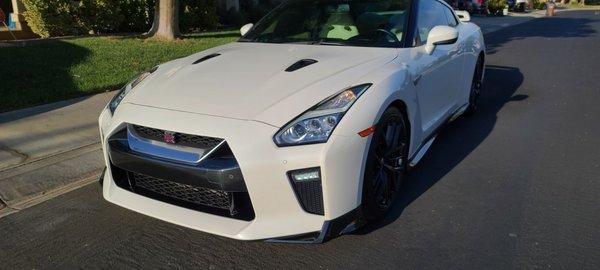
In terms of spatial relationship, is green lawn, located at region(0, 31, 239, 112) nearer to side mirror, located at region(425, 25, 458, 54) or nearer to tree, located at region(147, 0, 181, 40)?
tree, located at region(147, 0, 181, 40)

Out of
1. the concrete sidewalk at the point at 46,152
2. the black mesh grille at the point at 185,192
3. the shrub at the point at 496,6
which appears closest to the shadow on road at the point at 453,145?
the black mesh grille at the point at 185,192

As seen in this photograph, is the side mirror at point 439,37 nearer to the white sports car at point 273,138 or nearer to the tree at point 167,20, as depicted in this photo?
the white sports car at point 273,138

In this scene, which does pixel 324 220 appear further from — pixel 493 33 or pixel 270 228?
pixel 493 33

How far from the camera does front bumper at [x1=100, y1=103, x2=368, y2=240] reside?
2684 mm

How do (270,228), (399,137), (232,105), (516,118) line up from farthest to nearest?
(516,118)
(399,137)
(232,105)
(270,228)

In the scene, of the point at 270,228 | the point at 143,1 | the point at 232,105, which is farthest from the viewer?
the point at 143,1

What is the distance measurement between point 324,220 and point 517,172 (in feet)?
7.59

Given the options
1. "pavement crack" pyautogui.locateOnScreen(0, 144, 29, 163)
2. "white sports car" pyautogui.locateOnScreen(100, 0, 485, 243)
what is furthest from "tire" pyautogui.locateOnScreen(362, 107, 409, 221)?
"pavement crack" pyautogui.locateOnScreen(0, 144, 29, 163)

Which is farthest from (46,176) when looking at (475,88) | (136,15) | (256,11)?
(256,11)

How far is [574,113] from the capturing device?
21.0 ft

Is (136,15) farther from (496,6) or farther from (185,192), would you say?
(496,6)

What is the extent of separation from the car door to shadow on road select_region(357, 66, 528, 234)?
339 mm

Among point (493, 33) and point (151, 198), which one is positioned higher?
point (151, 198)

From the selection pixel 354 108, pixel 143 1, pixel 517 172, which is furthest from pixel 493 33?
pixel 354 108
